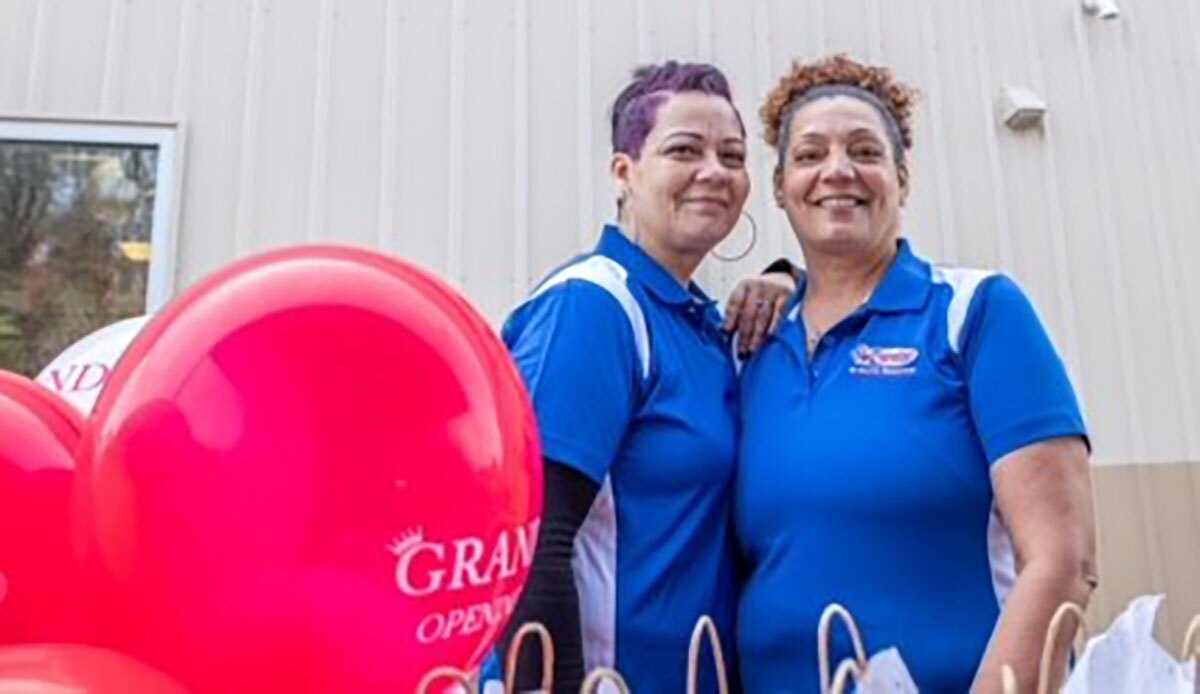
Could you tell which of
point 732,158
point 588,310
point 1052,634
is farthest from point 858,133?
point 1052,634

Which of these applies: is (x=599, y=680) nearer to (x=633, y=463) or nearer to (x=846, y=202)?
(x=633, y=463)

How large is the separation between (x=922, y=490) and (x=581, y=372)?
350 mm

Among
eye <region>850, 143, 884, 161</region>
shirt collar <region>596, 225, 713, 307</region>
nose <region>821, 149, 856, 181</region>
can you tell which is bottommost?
shirt collar <region>596, 225, 713, 307</region>

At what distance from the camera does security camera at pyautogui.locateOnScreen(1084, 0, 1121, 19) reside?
2.75 meters

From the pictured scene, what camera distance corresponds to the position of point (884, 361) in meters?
1.02

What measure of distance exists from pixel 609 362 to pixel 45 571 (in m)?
0.53

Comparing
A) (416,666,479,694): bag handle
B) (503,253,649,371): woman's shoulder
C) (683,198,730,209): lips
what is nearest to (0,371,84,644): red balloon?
(416,666,479,694): bag handle

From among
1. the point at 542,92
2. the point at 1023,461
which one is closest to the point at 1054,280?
the point at 542,92

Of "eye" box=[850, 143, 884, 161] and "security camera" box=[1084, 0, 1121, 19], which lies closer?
"eye" box=[850, 143, 884, 161]

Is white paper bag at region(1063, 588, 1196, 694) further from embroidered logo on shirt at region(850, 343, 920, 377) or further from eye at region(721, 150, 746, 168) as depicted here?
eye at region(721, 150, 746, 168)

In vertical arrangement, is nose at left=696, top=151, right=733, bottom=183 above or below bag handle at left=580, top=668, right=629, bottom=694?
above

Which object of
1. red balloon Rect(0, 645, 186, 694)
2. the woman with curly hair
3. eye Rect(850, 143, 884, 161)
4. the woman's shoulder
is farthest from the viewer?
eye Rect(850, 143, 884, 161)

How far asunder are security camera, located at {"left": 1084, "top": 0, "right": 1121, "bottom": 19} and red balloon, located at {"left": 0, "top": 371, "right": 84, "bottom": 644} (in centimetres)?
286

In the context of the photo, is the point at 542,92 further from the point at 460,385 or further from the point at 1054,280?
the point at 460,385
